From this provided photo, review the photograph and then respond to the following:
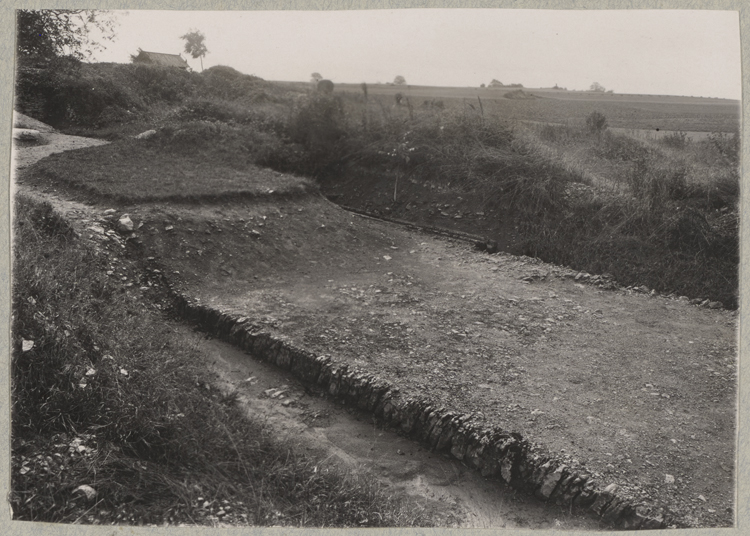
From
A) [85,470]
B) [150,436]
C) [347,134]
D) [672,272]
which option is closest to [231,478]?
[150,436]

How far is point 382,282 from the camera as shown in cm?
650

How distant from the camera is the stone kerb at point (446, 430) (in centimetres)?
333

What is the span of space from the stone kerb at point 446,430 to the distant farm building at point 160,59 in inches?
92.3

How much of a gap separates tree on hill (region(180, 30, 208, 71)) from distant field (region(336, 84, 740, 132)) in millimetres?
1874

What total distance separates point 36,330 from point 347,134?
7.77 meters

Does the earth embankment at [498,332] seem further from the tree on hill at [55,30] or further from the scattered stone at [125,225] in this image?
the tree on hill at [55,30]

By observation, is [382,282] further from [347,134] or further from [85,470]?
[347,134]

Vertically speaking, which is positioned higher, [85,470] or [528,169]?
[528,169]

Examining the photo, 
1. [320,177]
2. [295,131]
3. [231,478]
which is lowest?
[231,478]

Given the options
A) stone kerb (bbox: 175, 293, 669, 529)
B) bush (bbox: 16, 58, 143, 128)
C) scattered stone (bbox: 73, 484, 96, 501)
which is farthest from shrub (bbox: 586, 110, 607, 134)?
scattered stone (bbox: 73, 484, 96, 501)

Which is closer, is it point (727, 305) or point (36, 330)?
point (36, 330)

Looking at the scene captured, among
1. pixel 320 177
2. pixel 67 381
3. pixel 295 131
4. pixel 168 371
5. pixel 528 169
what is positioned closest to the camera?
pixel 67 381

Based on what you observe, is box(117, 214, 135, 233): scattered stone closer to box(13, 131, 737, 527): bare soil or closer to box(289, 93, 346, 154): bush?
box(13, 131, 737, 527): bare soil

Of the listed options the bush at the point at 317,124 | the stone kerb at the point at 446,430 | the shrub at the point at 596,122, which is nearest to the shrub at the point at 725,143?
the shrub at the point at 596,122
